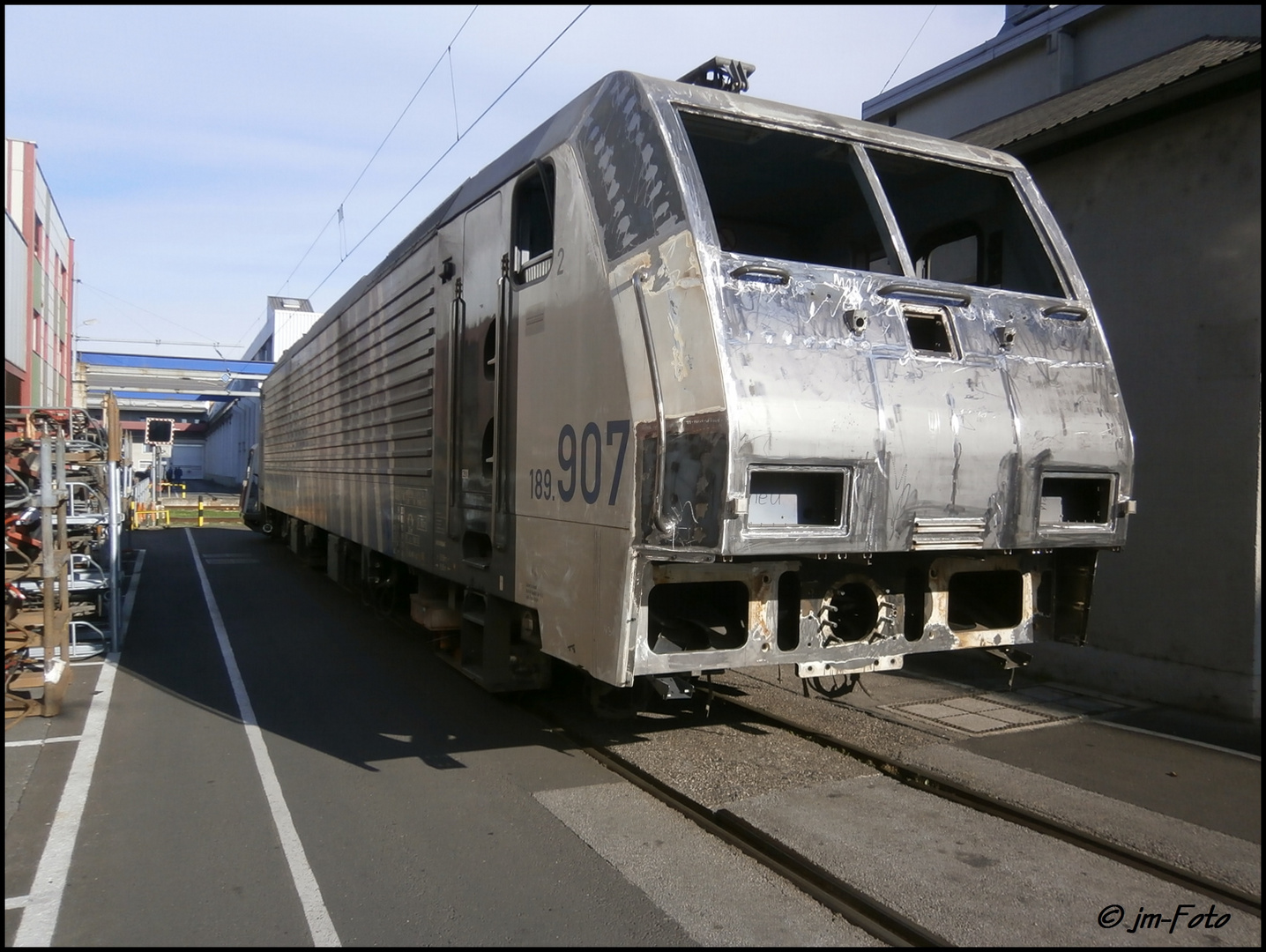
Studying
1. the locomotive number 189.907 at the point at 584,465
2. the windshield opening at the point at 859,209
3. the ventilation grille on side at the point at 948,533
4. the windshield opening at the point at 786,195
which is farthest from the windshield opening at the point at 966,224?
the locomotive number 189.907 at the point at 584,465

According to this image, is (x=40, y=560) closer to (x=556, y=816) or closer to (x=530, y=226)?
(x=530, y=226)

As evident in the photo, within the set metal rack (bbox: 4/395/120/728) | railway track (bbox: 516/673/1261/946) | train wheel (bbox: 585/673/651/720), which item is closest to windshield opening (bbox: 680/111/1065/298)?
train wheel (bbox: 585/673/651/720)

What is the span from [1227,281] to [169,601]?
11.9 m

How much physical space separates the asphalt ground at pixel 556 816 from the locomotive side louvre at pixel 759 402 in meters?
0.80

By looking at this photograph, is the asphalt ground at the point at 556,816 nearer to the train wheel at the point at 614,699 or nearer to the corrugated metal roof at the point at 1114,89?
the train wheel at the point at 614,699

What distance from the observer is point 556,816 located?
490cm

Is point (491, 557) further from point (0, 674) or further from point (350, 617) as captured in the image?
point (350, 617)


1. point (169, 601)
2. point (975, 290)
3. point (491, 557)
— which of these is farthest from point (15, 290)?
point (975, 290)

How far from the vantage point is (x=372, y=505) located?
8.85 metres

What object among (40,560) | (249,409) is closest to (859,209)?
(40,560)

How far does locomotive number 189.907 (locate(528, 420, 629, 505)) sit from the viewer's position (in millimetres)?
4352

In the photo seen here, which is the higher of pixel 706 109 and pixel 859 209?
pixel 706 109

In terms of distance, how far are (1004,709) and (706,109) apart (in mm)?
4764

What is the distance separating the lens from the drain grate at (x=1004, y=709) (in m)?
6.59
